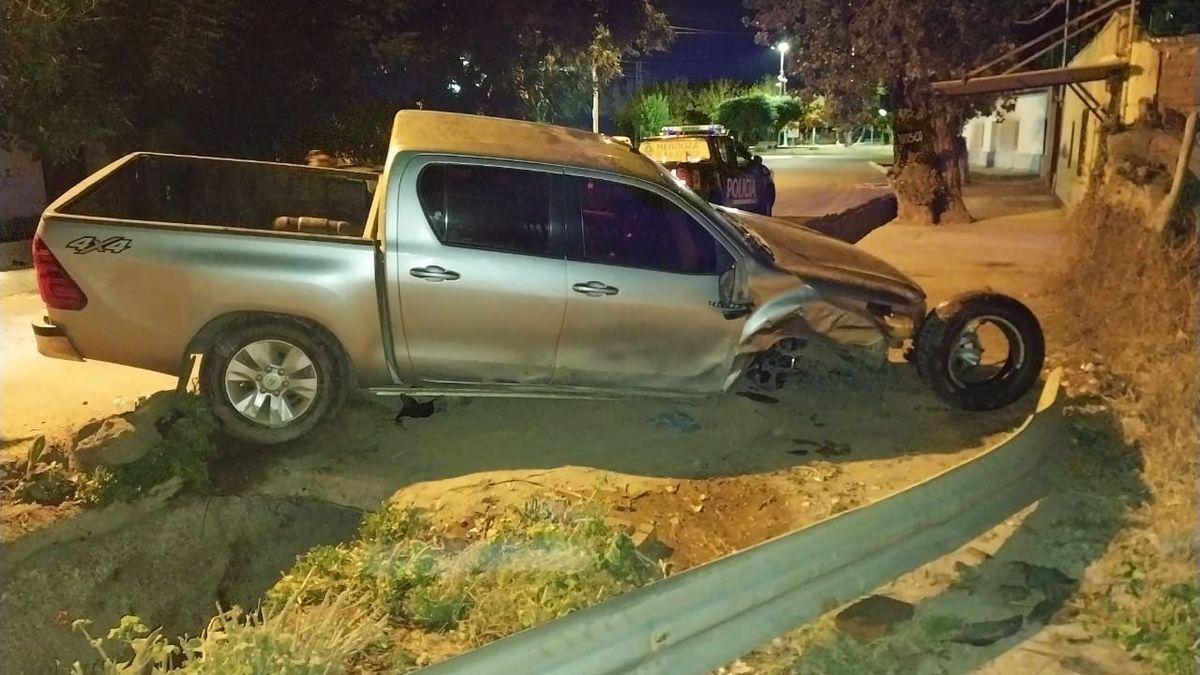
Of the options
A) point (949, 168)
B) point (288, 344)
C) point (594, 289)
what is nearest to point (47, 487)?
point (288, 344)

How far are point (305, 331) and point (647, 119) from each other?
134 ft

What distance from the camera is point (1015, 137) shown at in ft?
103

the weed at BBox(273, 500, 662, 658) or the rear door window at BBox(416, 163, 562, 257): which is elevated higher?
the rear door window at BBox(416, 163, 562, 257)

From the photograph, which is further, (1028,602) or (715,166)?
(715,166)

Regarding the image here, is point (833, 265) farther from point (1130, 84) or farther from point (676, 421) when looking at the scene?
point (1130, 84)

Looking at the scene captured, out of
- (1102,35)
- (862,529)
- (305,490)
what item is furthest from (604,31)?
(862,529)

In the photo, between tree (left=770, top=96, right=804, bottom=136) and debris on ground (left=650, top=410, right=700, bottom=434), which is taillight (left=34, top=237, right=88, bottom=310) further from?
tree (left=770, top=96, right=804, bottom=136)

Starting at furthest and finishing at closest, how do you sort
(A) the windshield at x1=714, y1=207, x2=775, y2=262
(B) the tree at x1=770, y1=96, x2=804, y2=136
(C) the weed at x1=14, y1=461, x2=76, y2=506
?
1. (B) the tree at x1=770, y1=96, x2=804, y2=136
2. (A) the windshield at x1=714, y1=207, x2=775, y2=262
3. (C) the weed at x1=14, y1=461, x2=76, y2=506

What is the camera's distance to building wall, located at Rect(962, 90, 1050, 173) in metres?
28.1

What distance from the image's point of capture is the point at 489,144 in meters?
5.69

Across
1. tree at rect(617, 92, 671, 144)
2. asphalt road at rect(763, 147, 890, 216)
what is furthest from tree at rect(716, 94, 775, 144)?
asphalt road at rect(763, 147, 890, 216)

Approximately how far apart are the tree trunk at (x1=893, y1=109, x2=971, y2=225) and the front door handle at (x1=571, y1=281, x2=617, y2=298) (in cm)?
1316

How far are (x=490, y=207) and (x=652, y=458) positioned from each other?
1648 mm

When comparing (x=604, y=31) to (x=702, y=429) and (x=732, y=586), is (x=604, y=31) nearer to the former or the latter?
(x=702, y=429)
